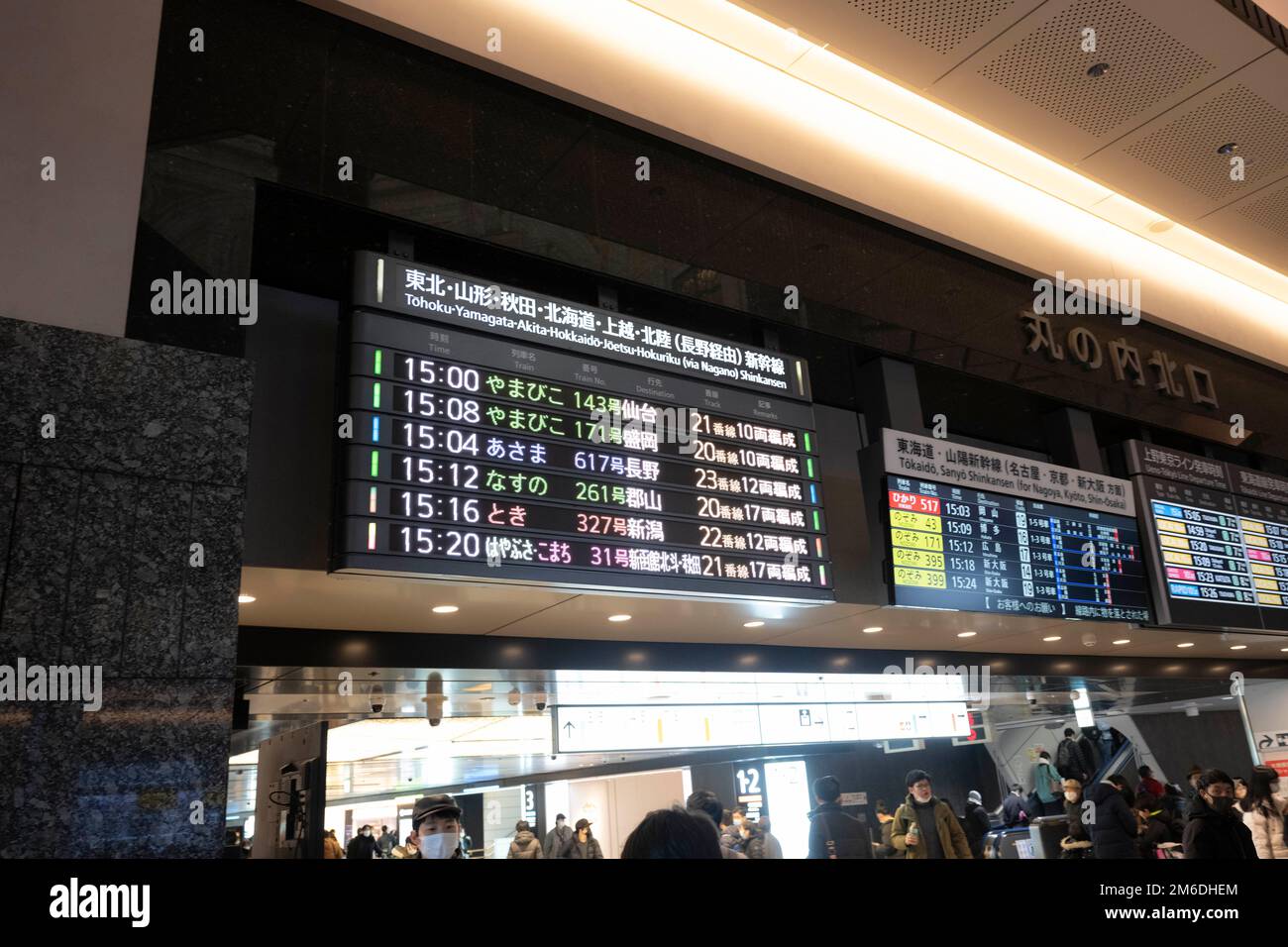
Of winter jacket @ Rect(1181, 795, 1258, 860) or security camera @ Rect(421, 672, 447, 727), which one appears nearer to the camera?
winter jacket @ Rect(1181, 795, 1258, 860)

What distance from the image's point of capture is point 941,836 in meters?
6.35

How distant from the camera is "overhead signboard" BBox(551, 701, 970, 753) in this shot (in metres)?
5.19

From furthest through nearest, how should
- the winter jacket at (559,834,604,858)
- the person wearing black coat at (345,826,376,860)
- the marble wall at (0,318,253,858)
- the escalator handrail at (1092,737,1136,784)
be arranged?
1. the escalator handrail at (1092,737,1136,784)
2. the winter jacket at (559,834,604,858)
3. the person wearing black coat at (345,826,376,860)
4. the marble wall at (0,318,253,858)

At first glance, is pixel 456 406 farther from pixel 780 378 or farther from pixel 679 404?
pixel 780 378

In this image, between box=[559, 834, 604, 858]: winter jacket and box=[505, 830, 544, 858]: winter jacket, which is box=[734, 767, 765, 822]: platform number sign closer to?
box=[559, 834, 604, 858]: winter jacket

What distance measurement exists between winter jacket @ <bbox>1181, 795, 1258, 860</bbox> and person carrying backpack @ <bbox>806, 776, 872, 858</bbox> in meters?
1.67

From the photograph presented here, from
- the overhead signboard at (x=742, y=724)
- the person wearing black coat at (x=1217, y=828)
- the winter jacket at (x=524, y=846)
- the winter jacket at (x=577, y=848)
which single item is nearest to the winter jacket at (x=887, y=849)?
the overhead signboard at (x=742, y=724)

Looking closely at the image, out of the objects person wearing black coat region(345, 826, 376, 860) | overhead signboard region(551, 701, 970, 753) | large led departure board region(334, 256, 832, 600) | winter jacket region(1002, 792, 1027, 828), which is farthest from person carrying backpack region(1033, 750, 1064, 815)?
large led departure board region(334, 256, 832, 600)

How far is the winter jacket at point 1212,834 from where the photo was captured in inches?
172

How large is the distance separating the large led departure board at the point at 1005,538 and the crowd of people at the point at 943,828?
1157 mm

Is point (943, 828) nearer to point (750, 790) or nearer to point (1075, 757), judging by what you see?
point (1075, 757)
